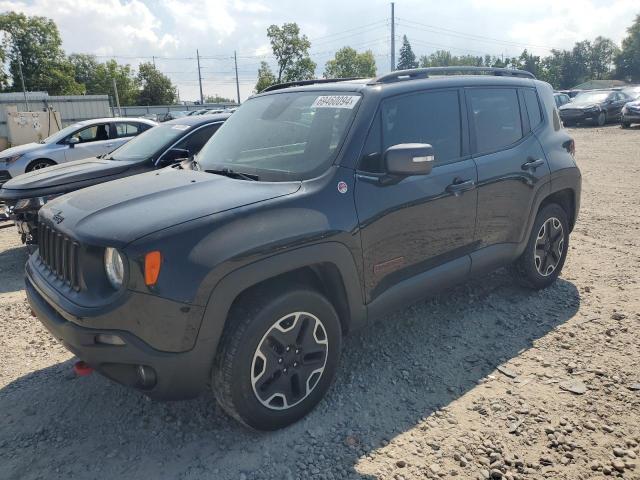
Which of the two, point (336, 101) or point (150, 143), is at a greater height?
point (336, 101)

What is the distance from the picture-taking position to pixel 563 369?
3400 millimetres

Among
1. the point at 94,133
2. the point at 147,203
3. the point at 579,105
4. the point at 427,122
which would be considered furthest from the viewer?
the point at 579,105

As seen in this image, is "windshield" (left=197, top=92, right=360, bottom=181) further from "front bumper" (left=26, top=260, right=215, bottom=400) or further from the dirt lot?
the dirt lot

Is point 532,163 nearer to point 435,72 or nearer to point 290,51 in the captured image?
point 435,72

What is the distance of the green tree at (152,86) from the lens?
6812 cm

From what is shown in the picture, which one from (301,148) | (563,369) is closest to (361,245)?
(301,148)

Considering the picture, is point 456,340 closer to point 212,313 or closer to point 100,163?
point 212,313

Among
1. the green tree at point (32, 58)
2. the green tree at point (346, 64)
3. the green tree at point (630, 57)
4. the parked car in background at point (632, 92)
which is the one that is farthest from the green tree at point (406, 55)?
the parked car in background at point (632, 92)

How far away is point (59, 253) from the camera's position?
2.76 meters

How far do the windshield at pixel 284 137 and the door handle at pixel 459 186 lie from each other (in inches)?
35.2

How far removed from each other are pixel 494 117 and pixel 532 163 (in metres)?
0.52

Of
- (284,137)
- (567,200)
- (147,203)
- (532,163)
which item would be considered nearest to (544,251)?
(567,200)

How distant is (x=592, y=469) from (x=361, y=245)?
1.65m

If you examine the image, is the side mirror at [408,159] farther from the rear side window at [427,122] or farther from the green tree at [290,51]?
the green tree at [290,51]
